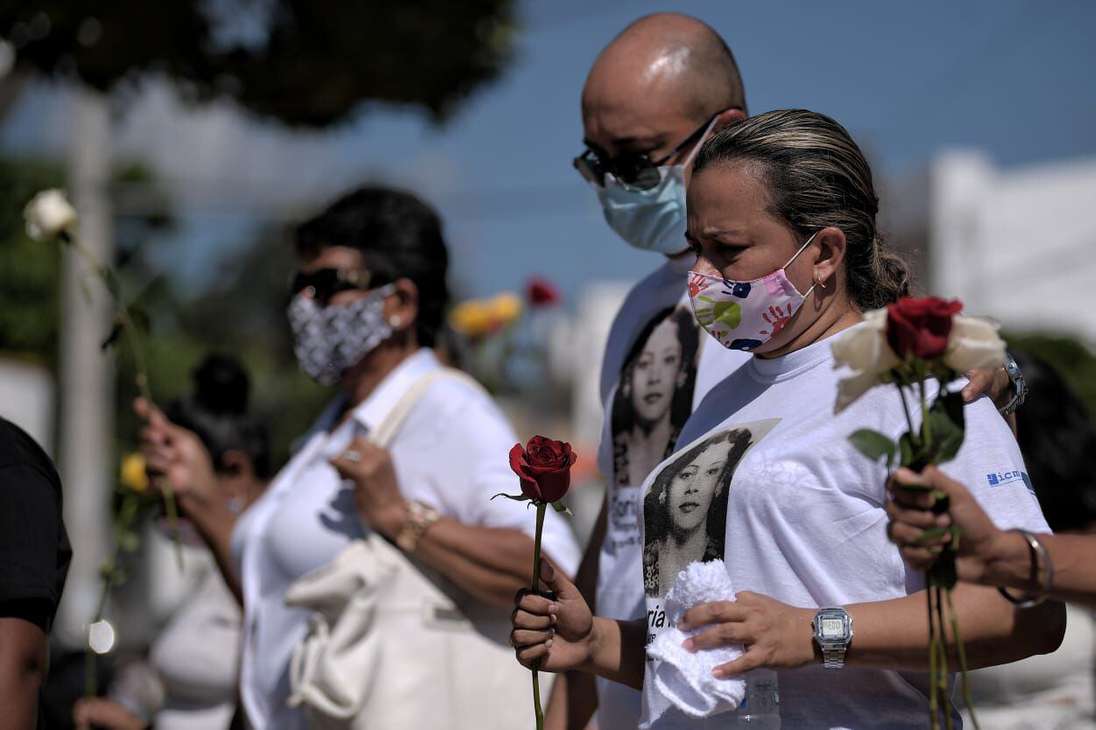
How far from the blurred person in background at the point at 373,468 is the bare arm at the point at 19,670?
1.11 meters

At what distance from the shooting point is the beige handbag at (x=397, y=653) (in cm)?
325

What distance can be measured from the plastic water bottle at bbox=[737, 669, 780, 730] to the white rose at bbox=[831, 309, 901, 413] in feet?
1.77

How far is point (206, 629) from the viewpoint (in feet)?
14.2

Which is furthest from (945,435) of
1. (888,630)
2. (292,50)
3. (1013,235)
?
(1013,235)

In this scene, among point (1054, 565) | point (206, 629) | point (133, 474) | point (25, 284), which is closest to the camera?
point (1054, 565)

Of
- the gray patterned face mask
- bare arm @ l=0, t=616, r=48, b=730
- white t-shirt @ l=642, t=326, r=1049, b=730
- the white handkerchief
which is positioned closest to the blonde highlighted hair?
white t-shirt @ l=642, t=326, r=1049, b=730

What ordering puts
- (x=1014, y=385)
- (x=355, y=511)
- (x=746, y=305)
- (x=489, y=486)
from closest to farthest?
(x=746, y=305) < (x=1014, y=385) < (x=489, y=486) < (x=355, y=511)

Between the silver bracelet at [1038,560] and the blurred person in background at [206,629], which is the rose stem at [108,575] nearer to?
the blurred person in background at [206,629]

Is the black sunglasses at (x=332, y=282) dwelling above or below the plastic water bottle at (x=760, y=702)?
above

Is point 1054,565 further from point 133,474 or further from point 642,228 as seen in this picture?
point 133,474

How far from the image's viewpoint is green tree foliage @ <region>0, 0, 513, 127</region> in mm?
6566

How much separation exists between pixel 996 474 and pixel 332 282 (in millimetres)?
2266

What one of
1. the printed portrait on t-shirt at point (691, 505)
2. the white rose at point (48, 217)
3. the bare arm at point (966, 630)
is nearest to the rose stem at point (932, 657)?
the bare arm at point (966, 630)

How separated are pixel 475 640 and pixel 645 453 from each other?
0.82 meters
